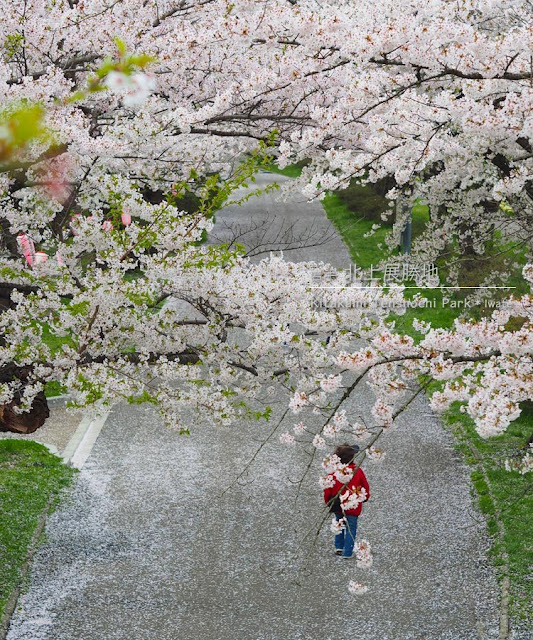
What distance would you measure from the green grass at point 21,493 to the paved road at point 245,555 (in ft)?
0.75

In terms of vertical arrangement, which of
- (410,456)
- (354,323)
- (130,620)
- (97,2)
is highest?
(97,2)

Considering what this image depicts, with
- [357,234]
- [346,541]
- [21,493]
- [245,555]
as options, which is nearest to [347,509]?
[346,541]

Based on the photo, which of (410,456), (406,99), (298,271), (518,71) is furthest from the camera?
(410,456)

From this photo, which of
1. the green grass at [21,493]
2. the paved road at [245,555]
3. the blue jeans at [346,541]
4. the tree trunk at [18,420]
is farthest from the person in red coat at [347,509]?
the tree trunk at [18,420]

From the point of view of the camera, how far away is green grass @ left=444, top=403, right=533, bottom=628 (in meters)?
8.51

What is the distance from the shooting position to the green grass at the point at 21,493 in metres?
9.14

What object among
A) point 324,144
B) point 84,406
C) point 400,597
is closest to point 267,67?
point 324,144

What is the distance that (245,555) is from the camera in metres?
9.34

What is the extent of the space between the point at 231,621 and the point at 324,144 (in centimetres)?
556

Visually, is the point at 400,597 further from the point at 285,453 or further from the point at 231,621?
the point at 285,453

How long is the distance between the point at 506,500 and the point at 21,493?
595 centimetres

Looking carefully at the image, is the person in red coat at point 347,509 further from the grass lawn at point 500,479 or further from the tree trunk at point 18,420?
the tree trunk at point 18,420

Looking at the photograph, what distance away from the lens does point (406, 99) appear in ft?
25.3

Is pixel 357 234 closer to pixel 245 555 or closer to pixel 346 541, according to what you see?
pixel 346 541
